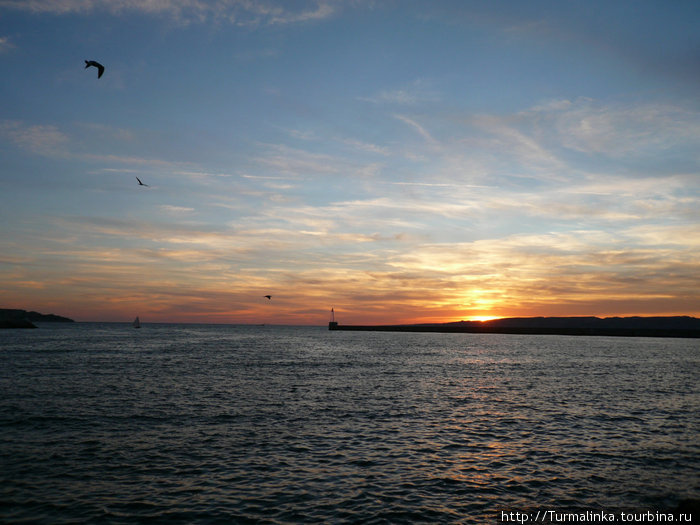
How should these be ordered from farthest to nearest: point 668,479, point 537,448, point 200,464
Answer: point 537,448 < point 200,464 < point 668,479

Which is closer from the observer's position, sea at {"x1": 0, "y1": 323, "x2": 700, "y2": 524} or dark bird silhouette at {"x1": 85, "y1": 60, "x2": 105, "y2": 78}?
sea at {"x1": 0, "y1": 323, "x2": 700, "y2": 524}

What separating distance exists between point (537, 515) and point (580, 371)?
171 feet

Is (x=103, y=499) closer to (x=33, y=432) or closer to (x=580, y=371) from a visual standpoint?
(x=33, y=432)

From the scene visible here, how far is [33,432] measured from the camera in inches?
961

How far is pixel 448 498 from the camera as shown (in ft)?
52.9

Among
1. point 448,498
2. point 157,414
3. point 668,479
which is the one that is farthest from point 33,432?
point 668,479

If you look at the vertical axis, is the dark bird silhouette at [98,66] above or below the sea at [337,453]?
above

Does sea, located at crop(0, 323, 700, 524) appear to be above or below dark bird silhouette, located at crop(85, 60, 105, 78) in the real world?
below

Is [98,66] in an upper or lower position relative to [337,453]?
upper

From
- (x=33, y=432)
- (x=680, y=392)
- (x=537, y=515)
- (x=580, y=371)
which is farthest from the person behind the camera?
(x=580, y=371)

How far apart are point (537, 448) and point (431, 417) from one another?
843 centimetres

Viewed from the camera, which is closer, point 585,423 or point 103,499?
point 103,499

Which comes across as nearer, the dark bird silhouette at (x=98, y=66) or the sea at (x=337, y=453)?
the sea at (x=337, y=453)

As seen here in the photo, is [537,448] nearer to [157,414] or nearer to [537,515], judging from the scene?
[537,515]
